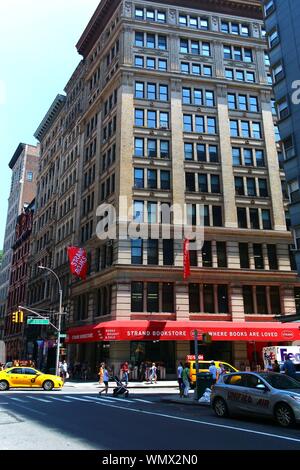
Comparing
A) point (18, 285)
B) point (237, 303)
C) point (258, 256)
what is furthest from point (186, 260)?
point (18, 285)

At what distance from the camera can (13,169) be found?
106m

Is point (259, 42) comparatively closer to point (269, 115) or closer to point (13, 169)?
point (269, 115)

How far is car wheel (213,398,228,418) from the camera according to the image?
14.4 meters

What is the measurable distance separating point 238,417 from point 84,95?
49217 mm

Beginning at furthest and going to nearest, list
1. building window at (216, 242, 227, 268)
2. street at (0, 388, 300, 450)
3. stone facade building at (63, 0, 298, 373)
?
building window at (216, 242, 227, 268)
stone facade building at (63, 0, 298, 373)
street at (0, 388, 300, 450)

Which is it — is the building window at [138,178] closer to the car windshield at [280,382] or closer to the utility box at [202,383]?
the utility box at [202,383]

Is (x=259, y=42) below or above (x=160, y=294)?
above

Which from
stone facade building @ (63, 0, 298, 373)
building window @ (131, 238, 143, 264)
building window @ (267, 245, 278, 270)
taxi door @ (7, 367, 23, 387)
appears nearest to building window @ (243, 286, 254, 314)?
stone facade building @ (63, 0, 298, 373)

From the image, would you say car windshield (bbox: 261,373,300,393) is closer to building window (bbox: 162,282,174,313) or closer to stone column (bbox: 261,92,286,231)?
building window (bbox: 162,282,174,313)

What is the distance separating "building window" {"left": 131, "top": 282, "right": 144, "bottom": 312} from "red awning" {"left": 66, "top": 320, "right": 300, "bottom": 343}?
1.51m

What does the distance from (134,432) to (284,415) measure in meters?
4.51

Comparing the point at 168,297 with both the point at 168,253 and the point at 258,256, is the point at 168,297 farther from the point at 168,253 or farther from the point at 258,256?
the point at 258,256

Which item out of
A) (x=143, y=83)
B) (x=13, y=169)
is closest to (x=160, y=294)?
(x=143, y=83)

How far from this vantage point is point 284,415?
1206cm
